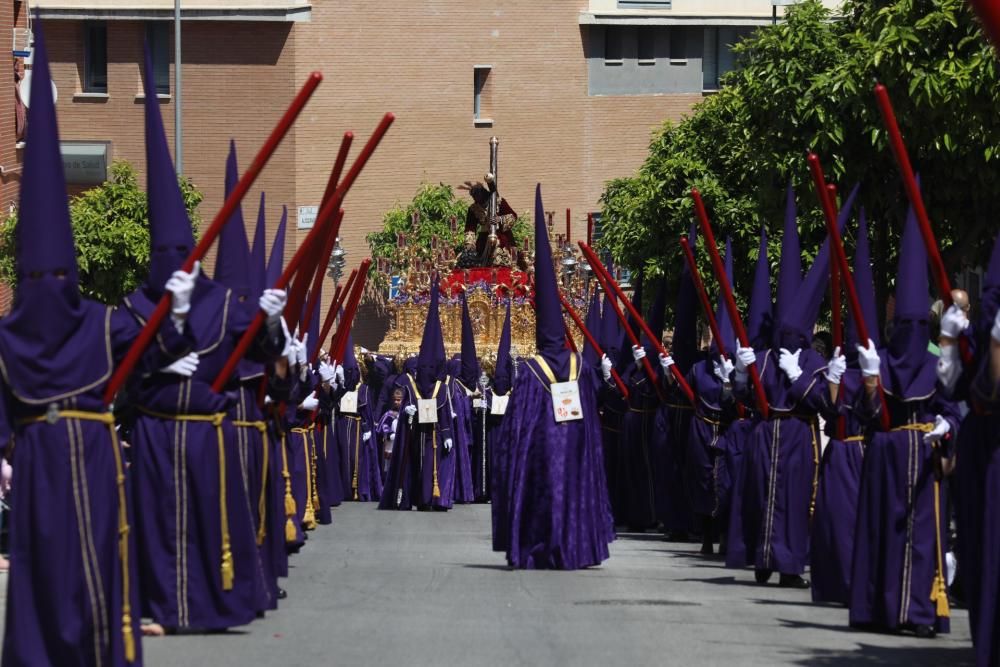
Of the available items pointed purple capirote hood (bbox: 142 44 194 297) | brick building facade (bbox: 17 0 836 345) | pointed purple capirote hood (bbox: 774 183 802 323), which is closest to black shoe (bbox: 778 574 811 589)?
pointed purple capirote hood (bbox: 774 183 802 323)

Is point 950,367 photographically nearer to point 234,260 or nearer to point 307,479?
point 234,260

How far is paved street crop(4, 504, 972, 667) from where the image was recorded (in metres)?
11.8

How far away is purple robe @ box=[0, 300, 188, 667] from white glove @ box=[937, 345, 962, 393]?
4.01 metres

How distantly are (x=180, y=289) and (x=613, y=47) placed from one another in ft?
145

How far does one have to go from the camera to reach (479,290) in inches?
1508

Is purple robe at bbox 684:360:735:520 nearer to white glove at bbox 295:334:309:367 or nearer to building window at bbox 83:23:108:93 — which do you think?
white glove at bbox 295:334:309:367

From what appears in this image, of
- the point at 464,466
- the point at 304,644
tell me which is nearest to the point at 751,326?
the point at 304,644

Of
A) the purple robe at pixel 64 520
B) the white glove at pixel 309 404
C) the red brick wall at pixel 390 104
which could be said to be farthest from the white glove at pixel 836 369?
the red brick wall at pixel 390 104

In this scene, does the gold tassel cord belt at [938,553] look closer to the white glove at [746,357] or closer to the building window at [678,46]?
the white glove at [746,357]

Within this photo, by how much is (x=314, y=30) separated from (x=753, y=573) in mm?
35298

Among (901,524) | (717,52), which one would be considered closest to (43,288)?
(901,524)

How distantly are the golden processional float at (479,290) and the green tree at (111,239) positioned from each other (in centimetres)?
422

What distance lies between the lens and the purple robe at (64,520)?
32.0 feet

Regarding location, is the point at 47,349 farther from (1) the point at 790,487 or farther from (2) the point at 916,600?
(1) the point at 790,487
